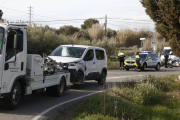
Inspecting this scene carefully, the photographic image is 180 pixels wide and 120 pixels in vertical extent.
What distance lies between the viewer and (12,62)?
25.1 ft

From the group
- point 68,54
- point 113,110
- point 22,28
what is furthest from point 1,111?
point 68,54

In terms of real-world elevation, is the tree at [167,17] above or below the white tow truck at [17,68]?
above

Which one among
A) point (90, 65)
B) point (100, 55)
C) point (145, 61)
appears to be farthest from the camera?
point (145, 61)

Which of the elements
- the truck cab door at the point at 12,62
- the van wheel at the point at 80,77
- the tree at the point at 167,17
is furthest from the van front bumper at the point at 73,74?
the tree at the point at 167,17

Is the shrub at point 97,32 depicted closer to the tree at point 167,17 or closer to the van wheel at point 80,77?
the tree at point 167,17

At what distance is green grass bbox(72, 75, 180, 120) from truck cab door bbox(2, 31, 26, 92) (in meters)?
1.98

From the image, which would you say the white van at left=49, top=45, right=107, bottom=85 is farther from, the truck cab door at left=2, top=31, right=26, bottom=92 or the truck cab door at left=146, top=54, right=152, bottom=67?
the truck cab door at left=146, top=54, right=152, bottom=67

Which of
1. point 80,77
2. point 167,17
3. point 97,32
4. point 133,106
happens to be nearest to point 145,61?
point 167,17

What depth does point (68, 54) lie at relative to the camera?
12.8m

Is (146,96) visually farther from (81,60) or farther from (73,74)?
(81,60)

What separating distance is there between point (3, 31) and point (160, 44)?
168 ft

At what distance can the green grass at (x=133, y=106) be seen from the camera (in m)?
7.43

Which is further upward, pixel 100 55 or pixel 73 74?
pixel 100 55

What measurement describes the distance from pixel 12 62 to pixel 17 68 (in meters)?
0.31
